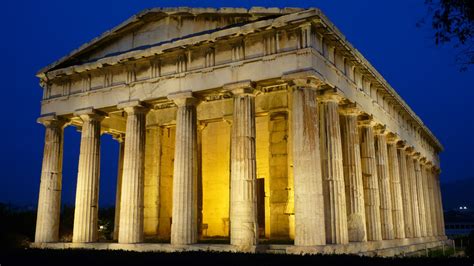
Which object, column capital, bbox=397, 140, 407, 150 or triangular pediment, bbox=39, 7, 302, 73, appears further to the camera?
column capital, bbox=397, 140, 407, 150

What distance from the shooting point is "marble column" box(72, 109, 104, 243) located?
81.4ft

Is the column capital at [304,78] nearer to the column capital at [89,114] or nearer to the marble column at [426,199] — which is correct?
the column capital at [89,114]

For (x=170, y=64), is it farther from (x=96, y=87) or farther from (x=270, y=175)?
(x=270, y=175)

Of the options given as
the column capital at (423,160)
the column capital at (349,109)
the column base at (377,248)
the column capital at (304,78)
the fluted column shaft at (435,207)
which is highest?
the column capital at (304,78)

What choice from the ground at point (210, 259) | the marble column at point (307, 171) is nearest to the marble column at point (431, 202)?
the marble column at point (307, 171)

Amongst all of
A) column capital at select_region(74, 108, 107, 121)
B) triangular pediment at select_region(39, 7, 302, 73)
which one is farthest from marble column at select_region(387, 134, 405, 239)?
column capital at select_region(74, 108, 107, 121)

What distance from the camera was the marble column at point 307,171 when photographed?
1873 cm

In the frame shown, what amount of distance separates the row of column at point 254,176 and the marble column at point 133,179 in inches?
1.9

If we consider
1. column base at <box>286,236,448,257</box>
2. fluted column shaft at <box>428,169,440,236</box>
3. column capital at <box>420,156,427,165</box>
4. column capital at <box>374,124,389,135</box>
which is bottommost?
column base at <box>286,236,448,257</box>

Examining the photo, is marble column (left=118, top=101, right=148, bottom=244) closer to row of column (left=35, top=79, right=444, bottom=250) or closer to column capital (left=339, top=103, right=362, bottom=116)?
row of column (left=35, top=79, right=444, bottom=250)

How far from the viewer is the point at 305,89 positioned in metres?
20.0

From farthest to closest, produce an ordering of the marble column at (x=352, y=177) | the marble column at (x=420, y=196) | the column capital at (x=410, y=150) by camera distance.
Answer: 1. the marble column at (x=420, y=196)
2. the column capital at (x=410, y=150)
3. the marble column at (x=352, y=177)

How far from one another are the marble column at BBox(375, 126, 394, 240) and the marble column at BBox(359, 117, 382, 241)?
1.43 metres

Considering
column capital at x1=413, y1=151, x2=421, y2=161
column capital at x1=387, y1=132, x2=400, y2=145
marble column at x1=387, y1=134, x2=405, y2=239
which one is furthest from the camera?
column capital at x1=413, y1=151, x2=421, y2=161
